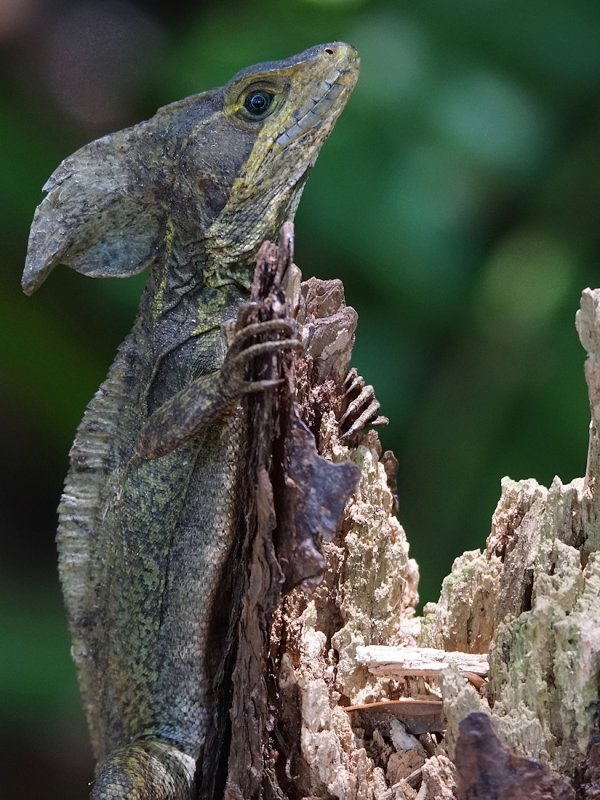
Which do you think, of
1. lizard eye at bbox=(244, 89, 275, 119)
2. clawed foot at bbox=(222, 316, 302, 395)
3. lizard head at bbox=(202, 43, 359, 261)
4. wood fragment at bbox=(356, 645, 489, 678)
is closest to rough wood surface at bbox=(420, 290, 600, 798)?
wood fragment at bbox=(356, 645, 489, 678)

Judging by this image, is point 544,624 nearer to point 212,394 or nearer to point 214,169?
point 212,394

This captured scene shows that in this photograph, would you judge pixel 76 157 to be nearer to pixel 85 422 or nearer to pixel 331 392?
pixel 85 422

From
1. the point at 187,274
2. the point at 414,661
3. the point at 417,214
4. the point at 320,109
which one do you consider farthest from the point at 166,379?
the point at 417,214

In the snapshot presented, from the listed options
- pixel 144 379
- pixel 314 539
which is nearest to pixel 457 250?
pixel 144 379

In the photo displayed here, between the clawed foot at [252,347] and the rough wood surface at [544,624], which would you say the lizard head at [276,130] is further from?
the rough wood surface at [544,624]

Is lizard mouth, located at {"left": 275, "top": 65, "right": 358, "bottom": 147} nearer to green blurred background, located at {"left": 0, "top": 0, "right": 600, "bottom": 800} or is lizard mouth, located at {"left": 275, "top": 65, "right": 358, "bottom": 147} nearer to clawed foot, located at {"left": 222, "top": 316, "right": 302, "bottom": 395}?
clawed foot, located at {"left": 222, "top": 316, "right": 302, "bottom": 395}
